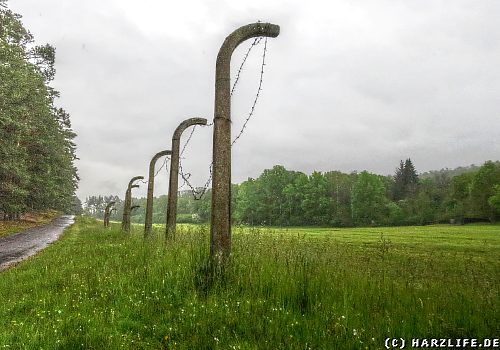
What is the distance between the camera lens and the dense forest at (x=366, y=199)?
89062 millimetres

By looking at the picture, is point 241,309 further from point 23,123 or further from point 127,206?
point 23,123

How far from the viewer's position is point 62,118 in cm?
4841

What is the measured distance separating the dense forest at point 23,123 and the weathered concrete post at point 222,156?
19.1 meters

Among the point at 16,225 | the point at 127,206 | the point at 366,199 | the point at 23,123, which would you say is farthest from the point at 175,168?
the point at 366,199

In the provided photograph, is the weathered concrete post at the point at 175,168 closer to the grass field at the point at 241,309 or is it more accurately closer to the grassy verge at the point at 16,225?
the grass field at the point at 241,309

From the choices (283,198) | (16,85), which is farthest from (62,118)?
(283,198)

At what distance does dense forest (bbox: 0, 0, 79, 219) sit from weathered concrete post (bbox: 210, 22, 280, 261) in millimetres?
19107

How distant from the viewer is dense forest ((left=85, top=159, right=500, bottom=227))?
8906cm

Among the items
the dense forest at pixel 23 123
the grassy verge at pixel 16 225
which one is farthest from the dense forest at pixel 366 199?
the dense forest at pixel 23 123

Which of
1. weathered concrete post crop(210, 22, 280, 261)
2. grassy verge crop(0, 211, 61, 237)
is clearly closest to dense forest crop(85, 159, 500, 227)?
grassy verge crop(0, 211, 61, 237)

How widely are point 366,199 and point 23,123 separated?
90289 millimetres

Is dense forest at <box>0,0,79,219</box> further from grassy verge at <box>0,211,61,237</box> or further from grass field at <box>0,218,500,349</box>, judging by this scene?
grass field at <box>0,218,500,349</box>

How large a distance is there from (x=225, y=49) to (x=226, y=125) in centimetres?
Result: 161

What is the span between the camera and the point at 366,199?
10081 centimetres
